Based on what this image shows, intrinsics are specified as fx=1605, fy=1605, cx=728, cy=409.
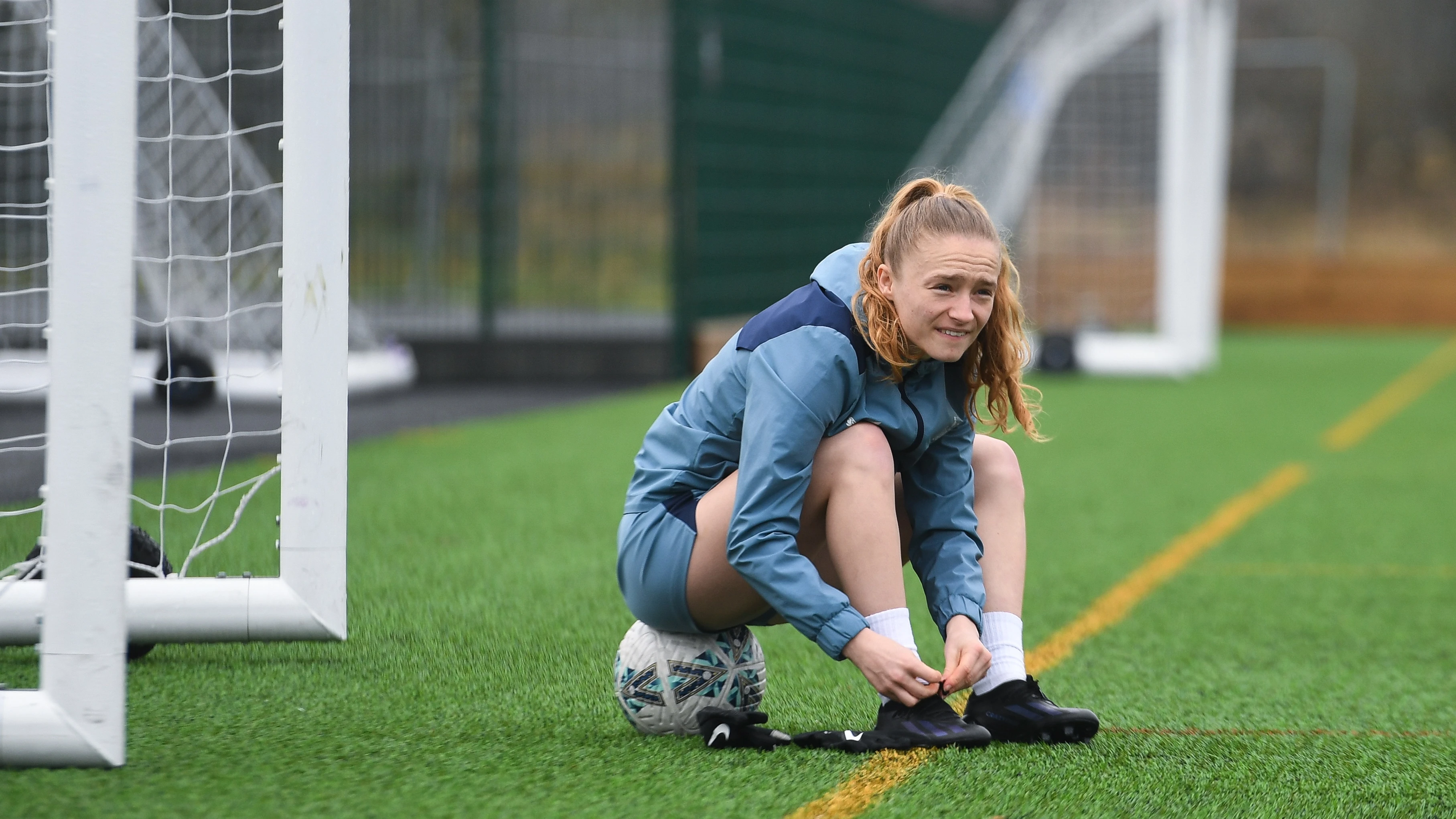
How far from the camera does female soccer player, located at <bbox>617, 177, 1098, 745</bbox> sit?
94.8 inches

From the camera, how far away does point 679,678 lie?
2.62 meters

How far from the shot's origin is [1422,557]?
5086 mm

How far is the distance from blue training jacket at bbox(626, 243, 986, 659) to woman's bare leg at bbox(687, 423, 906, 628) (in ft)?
0.14

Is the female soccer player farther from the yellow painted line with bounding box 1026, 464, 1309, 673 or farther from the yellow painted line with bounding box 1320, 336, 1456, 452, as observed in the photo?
the yellow painted line with bounding box 1320, 336, 1456, 452

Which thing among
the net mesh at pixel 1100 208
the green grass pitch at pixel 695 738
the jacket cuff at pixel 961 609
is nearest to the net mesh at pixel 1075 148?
the net mesh at pixel 1100 208

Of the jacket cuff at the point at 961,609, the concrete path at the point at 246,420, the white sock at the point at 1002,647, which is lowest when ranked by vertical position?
the concrete path at the point at 246,420

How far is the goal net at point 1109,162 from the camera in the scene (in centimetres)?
1251

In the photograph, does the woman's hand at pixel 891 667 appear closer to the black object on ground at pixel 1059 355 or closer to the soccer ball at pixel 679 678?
the soccer ball at pixel 679 678

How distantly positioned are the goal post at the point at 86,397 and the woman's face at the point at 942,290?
1.15 meters

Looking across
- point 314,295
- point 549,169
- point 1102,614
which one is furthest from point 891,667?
point 549,169

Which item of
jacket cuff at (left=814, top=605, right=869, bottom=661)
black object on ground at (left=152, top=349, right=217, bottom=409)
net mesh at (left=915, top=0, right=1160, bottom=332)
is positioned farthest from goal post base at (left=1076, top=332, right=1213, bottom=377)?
jacket cuff at (left=814, top=605, right=869, bottom=661)

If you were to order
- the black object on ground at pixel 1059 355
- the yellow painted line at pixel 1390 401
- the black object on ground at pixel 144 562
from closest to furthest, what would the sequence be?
the black object on ground at pixel 144 562
the yellow painted line at pixel 1390 401
the black object on ground at pixel 1059 355

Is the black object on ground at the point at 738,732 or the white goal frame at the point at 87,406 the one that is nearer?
the white goal frame at the point at 87,406

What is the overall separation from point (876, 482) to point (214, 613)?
1357 mm
